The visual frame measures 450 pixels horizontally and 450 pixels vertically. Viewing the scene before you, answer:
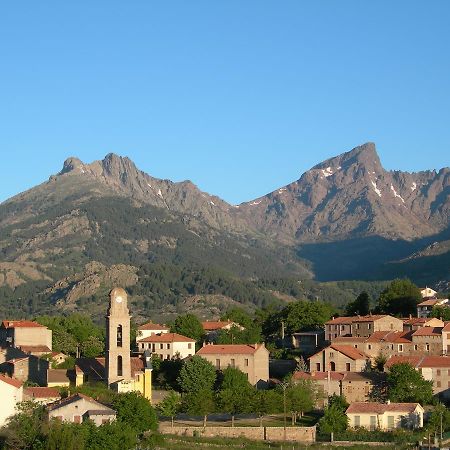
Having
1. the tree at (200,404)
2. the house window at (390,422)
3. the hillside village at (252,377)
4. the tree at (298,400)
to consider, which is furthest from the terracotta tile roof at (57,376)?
the house window at (390,422)

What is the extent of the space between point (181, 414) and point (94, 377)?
33.9 ft

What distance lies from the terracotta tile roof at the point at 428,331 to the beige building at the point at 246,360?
600 inches

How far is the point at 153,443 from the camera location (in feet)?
253

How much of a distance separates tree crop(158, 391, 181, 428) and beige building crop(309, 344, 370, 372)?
16163mm

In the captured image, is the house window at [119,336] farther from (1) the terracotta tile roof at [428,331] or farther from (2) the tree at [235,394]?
(1) the terracotta tile roof at [428,331]

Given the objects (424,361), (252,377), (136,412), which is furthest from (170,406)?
(424,361)

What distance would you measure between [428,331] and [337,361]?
11.0 m

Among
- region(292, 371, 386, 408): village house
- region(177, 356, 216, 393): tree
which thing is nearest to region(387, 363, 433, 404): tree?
region(292, 371, 386, 408): village house

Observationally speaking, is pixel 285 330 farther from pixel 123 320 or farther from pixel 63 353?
pixel 123 320

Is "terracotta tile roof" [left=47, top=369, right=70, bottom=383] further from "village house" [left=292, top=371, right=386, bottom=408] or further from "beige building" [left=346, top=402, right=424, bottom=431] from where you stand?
"beige building" [left=346, top=402, right=424, bottom=431]

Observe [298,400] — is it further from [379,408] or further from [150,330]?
[150,330]

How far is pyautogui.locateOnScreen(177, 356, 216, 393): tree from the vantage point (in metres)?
96.2

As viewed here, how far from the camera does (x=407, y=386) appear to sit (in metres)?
91.3

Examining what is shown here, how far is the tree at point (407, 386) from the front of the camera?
3575 inches
